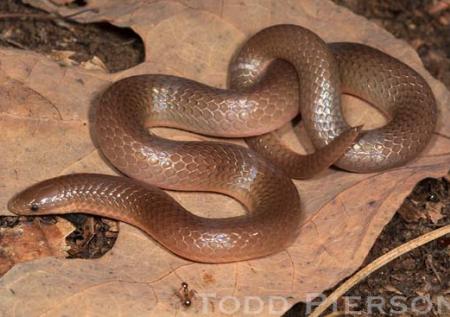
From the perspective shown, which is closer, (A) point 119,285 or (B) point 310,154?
(A) point 119,285

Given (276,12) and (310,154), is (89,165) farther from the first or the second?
(276,12)

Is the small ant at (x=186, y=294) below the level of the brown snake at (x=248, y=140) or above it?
below

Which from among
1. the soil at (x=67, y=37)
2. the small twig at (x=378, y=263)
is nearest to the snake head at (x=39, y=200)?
the soil at (x=67, y=37)

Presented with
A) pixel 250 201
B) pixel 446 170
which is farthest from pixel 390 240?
pixel 250 201

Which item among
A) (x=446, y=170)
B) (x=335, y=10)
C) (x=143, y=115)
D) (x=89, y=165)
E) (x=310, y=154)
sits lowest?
(x=89, y=165)

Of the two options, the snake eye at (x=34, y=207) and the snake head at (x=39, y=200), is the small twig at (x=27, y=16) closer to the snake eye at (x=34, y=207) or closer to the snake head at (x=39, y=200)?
the snake head at (x=39, y=200)

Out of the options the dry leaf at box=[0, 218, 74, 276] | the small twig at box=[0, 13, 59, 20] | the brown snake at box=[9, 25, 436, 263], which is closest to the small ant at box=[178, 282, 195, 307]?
the brown snake at box=[9, 25, 436, 263]

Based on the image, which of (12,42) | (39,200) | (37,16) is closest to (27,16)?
(37,16)
